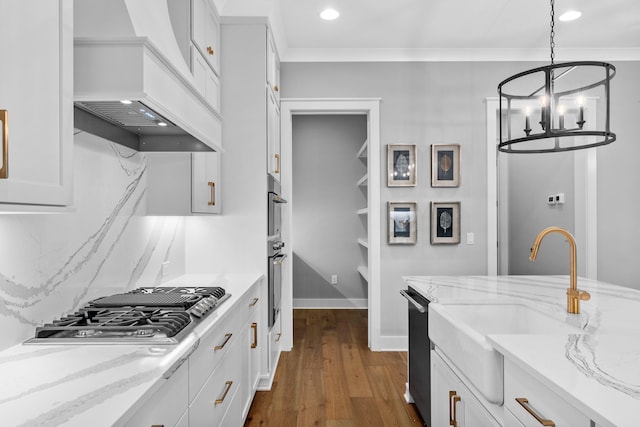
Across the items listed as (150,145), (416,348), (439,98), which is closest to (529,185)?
(439,98)

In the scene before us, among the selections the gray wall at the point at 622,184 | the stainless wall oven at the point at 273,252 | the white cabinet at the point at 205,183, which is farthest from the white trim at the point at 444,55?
the white cabinet at the point at 205,183

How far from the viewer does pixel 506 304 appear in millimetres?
1826

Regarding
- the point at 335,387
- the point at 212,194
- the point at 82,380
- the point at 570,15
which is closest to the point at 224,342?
the point at 82,380

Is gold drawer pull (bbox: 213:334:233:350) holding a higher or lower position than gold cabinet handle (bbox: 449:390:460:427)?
higher

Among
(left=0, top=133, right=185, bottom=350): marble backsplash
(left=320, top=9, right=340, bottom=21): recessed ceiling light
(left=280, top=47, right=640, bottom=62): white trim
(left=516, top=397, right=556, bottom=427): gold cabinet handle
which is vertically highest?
(left=320, top=9, right=340, bottom=21): recessed ceiling light

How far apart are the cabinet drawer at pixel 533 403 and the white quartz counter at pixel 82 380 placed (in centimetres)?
92

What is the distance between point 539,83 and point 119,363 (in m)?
4.07

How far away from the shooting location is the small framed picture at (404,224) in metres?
3.68

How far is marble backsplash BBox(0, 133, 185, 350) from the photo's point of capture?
1.28 meters

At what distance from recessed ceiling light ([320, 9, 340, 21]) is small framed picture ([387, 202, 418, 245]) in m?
1.67

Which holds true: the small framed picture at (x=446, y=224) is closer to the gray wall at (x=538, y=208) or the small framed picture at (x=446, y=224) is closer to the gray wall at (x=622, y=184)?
the gray wall at (x=538, y=208)

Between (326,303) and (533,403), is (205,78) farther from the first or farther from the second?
(326,303)

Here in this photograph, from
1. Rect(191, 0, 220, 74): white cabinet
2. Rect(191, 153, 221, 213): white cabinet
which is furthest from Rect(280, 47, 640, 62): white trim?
→ Rect(191, 153, 221, 213): white cabinet

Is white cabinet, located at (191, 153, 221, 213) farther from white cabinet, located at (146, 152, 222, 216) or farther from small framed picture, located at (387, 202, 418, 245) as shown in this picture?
small framed picture, located at (387, 202, 418, 245)
